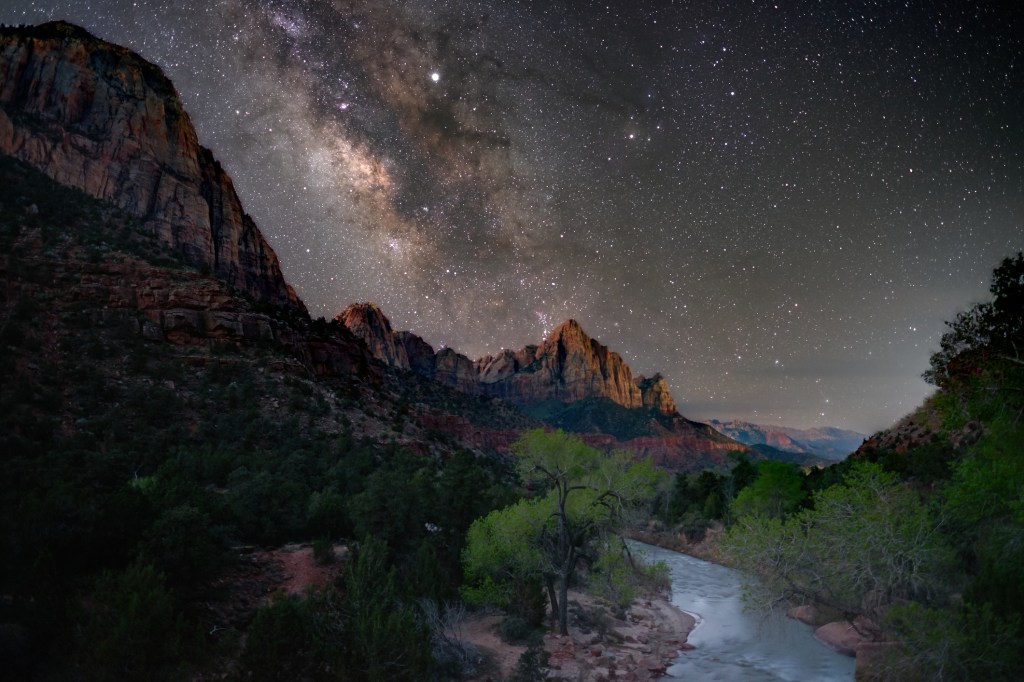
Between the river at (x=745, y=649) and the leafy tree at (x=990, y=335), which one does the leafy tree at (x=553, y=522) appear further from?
the leafy tree at (x=990, y=335)

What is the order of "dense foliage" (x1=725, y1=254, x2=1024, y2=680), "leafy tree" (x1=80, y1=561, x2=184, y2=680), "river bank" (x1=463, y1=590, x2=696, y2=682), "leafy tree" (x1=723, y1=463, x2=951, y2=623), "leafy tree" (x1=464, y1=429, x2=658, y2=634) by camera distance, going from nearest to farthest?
"leafy tree" (x1=80, y1=561, x2=184, y2=680) < "dense foliage" (x1=725, y1=254, x2=1024, y2=680) < "leafy tree" (x1=723, y1=463, x2=951, y2=623) < "river bank" (x1=463, y1=590, x2=696, y2=682) < "leafy tree" (x1=464, y1=429, x2=658, y2=634)

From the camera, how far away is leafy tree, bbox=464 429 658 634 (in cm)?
2094

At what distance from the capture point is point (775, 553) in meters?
18.4

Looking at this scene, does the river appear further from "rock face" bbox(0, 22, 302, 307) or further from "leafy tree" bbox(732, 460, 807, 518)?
"rock face" bbox(0, 22, 302, 307)

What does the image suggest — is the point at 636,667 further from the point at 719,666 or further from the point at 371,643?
the point at 371,643

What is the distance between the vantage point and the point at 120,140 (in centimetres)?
7562

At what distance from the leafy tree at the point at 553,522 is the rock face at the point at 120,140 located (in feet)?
179

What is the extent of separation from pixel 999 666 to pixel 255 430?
40630 millimetres

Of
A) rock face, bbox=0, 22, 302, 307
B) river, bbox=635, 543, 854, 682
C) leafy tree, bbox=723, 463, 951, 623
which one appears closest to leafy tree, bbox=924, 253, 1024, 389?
leafy tree, bbox=723, 463, 951, 623

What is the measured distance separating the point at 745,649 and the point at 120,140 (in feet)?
316

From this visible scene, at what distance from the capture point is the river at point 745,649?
2006 centimetres

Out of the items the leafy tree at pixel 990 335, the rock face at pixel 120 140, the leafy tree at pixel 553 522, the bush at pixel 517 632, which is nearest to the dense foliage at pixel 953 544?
the leafy tree at pixel 990 335

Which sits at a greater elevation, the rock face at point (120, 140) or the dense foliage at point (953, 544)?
the rock face at point (120, 140)

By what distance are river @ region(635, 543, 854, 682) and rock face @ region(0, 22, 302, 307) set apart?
60.6 metres
